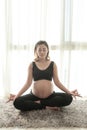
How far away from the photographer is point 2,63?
118 inches

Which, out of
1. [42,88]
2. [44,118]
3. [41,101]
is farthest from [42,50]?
[44,118]

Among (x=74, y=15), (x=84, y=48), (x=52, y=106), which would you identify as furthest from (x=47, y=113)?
(x=74, y=15)

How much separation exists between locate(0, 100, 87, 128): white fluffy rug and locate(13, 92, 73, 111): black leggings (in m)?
0.06

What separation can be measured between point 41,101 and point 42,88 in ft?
0.45

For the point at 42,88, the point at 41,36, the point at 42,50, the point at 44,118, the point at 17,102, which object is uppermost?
the point at 41,36

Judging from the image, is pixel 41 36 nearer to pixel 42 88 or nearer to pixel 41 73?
pixel 41 73

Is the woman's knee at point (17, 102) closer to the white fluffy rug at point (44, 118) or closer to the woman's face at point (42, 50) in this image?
the white fluffy rug at point (44, 118)

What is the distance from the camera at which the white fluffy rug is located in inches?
86.8

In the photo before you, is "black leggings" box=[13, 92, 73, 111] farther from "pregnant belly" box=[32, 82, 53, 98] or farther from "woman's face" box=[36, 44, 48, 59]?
"woman's face" box=[36, 44, 48, 59]

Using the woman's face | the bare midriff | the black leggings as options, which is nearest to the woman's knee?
the black leggings

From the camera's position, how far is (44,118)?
7.61 feet

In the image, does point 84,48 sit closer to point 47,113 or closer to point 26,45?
point 26,45

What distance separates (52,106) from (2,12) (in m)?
1.26

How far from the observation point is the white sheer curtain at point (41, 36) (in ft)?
9.52
